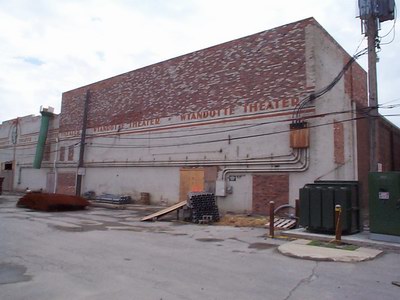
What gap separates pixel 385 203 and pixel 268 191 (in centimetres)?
812

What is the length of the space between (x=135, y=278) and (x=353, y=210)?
7.86 meters

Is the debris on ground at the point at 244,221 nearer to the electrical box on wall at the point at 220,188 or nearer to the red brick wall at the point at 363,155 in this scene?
the electrical box on wall at the point at 220,188

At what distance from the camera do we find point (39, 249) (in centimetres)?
978

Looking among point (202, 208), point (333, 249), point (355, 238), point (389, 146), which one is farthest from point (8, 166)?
point (333, 249)

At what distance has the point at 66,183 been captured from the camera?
108 feet

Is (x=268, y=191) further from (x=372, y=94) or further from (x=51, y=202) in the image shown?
(x=51, y=202)

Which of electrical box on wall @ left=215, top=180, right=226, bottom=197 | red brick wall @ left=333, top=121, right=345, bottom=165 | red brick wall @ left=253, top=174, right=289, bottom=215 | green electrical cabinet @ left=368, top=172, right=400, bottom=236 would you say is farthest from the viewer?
electrical box on wall @ left=215, top=180, right=226, bottom=197

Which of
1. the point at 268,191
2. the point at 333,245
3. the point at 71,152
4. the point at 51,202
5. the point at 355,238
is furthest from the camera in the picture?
the point at 71,152

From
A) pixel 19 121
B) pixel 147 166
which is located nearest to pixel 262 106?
pixel 147 166

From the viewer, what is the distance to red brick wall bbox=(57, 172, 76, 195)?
105 ft

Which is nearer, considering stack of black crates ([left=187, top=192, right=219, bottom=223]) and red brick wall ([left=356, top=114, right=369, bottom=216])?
stack of black crates ([left=187, top=192, right=219, bottom=223])

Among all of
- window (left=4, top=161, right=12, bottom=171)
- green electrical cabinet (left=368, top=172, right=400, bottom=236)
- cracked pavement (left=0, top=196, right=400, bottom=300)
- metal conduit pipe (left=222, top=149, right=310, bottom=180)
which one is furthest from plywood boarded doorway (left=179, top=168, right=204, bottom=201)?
window (left=4, top=161, right=12, bottom=171)

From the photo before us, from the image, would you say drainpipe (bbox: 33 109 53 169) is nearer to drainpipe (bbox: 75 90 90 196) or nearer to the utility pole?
drainpipe (bbox: 75 90 90 196)

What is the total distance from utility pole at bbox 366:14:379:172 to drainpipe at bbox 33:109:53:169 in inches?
1224
